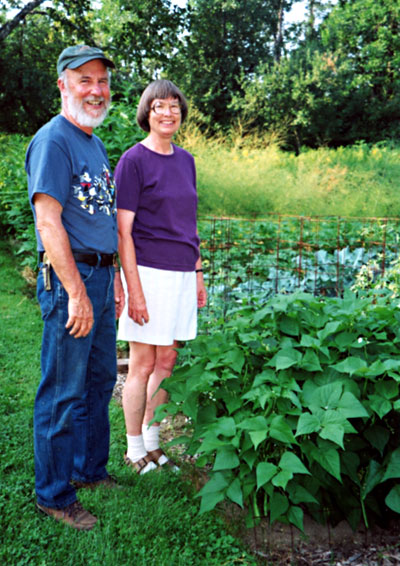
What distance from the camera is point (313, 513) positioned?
1979 mm

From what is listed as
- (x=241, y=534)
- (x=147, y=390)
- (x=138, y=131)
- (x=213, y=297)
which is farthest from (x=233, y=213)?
(x=241, y=534)

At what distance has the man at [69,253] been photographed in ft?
5.93

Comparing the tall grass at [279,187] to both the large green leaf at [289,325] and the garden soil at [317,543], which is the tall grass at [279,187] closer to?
the large green leaf at [289,325]

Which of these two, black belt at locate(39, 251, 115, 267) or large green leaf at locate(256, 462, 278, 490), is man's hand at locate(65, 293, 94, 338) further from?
large green leaf at locate(256, 462, 278, 490)

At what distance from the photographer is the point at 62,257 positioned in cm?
180

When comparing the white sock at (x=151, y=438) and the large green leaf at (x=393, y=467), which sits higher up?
the large green leaf at (x=393, y=467)

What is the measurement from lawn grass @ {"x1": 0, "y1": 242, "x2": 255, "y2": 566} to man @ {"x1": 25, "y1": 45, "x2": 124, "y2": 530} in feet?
0.29

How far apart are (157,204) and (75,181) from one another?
52cm

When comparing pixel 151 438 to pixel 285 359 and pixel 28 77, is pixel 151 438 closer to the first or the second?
pixel 285 359

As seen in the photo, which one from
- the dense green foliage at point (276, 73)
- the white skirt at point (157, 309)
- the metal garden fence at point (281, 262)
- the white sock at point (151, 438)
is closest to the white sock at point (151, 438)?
the white sock at point (151, 438)

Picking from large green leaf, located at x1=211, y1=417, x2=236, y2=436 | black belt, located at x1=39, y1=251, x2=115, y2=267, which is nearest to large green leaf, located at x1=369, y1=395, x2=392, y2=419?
large green leaf, located at x1=211, y1=417, x2=236, y2=436

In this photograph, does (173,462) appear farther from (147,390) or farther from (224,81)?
(224,81)

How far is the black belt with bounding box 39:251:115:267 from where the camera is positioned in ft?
6.30

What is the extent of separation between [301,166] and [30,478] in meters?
10.6
